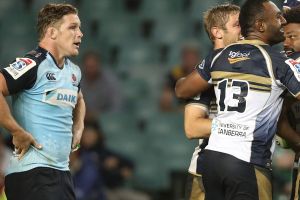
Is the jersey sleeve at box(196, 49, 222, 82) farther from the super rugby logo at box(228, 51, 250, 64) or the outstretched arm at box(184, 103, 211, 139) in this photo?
the outstretched arm at box(184, 103, 211, 139)

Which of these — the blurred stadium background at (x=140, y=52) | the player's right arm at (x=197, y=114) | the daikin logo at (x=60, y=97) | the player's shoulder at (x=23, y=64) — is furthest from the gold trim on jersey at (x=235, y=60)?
the blurred stadium background at (x=140, y=52)

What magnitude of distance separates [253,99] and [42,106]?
4.78 feet

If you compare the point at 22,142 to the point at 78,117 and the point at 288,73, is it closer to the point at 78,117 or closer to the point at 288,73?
the point at 78,117

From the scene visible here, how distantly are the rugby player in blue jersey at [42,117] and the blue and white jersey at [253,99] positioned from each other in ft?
3.62

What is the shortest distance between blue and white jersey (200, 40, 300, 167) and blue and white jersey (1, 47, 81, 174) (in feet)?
3.64

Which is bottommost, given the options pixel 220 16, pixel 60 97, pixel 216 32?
pixel 60 97

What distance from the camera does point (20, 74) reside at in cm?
518

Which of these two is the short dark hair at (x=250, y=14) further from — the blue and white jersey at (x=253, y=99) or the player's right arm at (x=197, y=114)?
the player's right arm at (x=197, y=114)

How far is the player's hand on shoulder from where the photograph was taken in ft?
17.0

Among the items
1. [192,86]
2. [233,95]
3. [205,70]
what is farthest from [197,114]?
[233,95]

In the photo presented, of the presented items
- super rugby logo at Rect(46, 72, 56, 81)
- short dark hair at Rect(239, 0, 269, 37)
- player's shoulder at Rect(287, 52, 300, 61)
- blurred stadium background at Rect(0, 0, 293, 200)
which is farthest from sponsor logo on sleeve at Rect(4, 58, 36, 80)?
blurred stadium background at Rect(0, 0, 293, 200)

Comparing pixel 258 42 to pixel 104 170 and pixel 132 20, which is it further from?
pixel 132 20

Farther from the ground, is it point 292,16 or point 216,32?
point 292,16

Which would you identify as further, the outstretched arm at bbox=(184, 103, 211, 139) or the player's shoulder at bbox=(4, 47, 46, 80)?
the outstretched arm at bbox=(184, 103, 211, 139)
